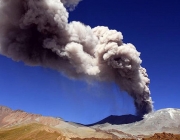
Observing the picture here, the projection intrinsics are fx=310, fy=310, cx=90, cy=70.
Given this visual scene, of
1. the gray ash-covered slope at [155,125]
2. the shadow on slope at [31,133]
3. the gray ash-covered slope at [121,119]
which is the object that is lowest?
the shadow on slope at [31,133]

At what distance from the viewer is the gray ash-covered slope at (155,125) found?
4742 inches

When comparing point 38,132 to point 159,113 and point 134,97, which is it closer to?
point 134,97

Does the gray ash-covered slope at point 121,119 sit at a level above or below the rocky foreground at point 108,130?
above

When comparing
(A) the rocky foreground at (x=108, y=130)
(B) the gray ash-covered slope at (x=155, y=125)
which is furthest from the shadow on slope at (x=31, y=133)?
(B) the gray ash-covered slope at (x=155, y=125)

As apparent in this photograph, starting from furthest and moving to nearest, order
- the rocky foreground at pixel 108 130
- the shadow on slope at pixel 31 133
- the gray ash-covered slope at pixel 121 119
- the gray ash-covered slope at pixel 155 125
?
the gray ash-covered slope at pixel 121 119
the gray ash-covered slope at pixel 155 125
the shadow on slope at pixel 31 133
the rocky foreground at pixel 108 130

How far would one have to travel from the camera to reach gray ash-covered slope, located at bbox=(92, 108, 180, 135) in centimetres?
12044

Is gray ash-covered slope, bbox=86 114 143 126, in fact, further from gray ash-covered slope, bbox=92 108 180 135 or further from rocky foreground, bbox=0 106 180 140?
gray ash-covered slope, bbox=92 108 180 135

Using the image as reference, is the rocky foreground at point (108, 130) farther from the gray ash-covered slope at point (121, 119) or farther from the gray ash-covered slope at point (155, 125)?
the gray ash-covered slope at point (121, 119)

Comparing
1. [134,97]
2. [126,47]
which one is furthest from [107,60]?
[134,97]

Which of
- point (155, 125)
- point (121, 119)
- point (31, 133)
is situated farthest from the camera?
point (121, 119)

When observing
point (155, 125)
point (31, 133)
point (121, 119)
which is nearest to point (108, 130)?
point (155, 125)

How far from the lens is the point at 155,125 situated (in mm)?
126562

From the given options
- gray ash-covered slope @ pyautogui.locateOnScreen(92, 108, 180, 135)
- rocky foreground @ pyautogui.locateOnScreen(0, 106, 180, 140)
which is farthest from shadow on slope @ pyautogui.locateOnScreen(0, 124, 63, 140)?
gray ash-covered slope @ pyautogui.locateOnScreen(92, 108, 180, 135)

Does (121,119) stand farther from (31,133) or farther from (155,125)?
(31,133)
